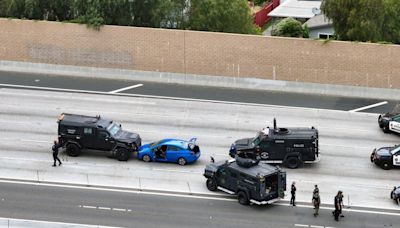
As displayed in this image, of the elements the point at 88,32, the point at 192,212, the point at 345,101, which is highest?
the point at 88,32

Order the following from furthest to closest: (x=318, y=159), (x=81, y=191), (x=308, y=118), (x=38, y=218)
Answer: (x=308, y=118), (x=318, y=159), (x=81, y=191), (x=38, y=218)

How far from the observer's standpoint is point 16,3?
54.3 metres

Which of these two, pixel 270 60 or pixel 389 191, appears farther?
pixel 270 60

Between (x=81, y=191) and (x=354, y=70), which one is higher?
(x=354, y=70)

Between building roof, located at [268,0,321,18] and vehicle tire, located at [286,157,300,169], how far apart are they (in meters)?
30.5

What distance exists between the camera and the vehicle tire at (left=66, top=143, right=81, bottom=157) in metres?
36.9

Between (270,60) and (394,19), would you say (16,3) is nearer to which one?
(270,60)

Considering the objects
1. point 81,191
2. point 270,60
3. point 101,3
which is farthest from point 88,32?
point 81,191

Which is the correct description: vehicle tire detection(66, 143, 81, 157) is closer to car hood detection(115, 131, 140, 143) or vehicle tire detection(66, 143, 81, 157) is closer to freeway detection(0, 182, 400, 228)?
car hood detection(115, 131, 140, 143)

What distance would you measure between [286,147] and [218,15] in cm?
1884

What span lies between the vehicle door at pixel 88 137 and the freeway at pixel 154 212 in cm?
377

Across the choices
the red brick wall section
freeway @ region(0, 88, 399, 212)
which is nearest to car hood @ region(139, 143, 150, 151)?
freeway @ region(0, 88, 399, 212)

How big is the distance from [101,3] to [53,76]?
5.94 metres

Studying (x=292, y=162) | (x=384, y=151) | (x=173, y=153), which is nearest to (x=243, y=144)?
(x=292, y=162)
